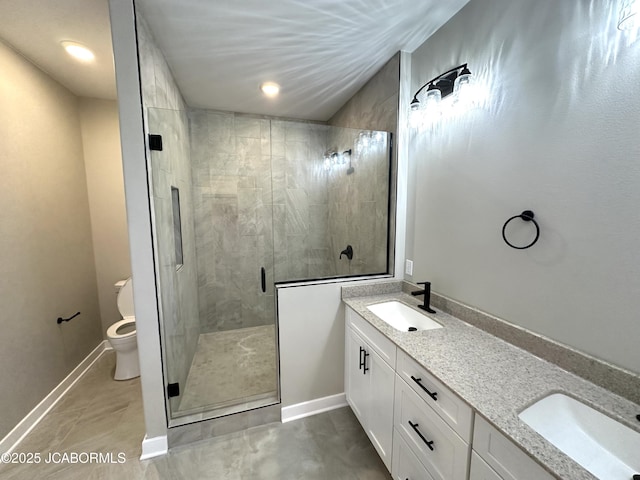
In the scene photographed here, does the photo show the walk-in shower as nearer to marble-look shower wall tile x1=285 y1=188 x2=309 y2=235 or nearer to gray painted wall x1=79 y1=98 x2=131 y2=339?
marble-look shower wall tile x1=285 y1=188 x2=309 y2=235

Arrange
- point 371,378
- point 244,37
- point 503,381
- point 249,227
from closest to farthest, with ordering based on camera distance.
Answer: point 503,381 → point 371,378 → point 244,37 → point 249,227

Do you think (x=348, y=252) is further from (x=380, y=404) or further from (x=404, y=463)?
(x=404, y=463)

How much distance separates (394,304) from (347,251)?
0.71m

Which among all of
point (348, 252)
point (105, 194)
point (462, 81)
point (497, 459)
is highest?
point (462, 81)

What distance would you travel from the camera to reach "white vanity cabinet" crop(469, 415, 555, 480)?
2.15 feet

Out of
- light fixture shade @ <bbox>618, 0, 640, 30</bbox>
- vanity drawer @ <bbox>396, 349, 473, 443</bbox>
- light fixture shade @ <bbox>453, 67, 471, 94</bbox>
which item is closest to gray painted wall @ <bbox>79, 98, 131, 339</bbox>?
vanity drawer @ <bbox>396, 349, 473, 443</bbox>

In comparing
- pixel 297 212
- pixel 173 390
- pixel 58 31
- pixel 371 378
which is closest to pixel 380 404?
pixel 371 378

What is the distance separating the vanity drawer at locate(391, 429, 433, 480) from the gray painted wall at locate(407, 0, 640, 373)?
2.56 ft

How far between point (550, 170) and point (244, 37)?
1.85 meters

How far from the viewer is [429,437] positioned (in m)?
1.02

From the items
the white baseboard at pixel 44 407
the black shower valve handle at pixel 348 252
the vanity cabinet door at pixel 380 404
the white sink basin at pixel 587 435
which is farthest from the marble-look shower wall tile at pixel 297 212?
the white baseboard at pixel 44 407

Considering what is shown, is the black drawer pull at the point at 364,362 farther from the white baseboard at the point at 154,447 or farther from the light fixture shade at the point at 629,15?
the light fixture shade at the point at 629,15

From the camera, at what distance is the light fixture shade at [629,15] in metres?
0.78

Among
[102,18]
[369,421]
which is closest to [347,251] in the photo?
[369,421]
